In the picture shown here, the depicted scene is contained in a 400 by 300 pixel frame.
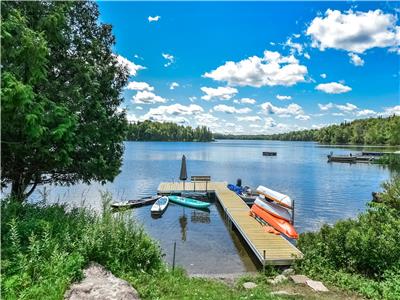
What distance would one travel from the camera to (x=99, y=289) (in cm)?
530

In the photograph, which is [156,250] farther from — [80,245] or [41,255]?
[41,255]

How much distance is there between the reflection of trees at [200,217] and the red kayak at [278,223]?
449cm

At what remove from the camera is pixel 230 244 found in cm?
1548

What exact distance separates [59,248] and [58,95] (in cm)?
547

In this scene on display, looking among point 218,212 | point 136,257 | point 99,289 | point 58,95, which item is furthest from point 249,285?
point 218,212

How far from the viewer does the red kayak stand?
47.5ft

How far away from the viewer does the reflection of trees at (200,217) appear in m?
20.3

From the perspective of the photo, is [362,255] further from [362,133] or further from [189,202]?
[362,133]

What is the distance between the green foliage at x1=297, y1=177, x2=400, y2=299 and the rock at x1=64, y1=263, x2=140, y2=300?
554 cm

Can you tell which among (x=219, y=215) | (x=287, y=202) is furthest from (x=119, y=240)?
(x=219, y=215)

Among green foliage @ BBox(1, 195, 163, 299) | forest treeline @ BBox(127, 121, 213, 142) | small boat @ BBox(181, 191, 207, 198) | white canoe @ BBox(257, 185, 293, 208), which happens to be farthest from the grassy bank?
forest treeline @ BBox(127, 121, 213, 142)

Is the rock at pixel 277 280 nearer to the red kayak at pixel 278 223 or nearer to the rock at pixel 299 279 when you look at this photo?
the rock at pixel 299 279

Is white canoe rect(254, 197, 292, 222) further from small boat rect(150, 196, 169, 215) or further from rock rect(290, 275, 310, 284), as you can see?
small boat rect(150, 196, 169, 215)

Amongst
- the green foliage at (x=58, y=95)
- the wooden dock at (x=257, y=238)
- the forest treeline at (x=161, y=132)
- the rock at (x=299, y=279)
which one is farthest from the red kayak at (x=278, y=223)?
the forest treeline at (x=161, y=132)
